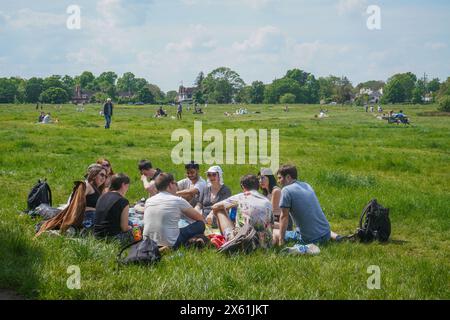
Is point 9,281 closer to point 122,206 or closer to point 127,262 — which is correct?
point 127,262

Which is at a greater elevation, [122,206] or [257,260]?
[122,206]

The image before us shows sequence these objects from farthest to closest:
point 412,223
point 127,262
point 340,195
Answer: point 340,195 < point 412,223 < point 127,262

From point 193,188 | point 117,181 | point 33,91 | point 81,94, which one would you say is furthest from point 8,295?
point 81,94

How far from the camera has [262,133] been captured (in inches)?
1167

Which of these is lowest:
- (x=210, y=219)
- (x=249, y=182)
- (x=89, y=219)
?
(x=210, y=219)

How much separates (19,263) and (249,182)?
3478 mm

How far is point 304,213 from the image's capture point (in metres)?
8.12

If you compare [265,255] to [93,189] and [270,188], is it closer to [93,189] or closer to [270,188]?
[270,188]

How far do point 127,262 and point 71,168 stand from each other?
935 cm

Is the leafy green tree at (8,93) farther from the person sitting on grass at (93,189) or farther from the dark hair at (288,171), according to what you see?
the dark hair at (288,171)

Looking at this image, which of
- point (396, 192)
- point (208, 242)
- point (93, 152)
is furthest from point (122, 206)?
point (93, 152)

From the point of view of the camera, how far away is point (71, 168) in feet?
49.0

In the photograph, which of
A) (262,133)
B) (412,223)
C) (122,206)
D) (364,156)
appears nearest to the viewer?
(122,206)
